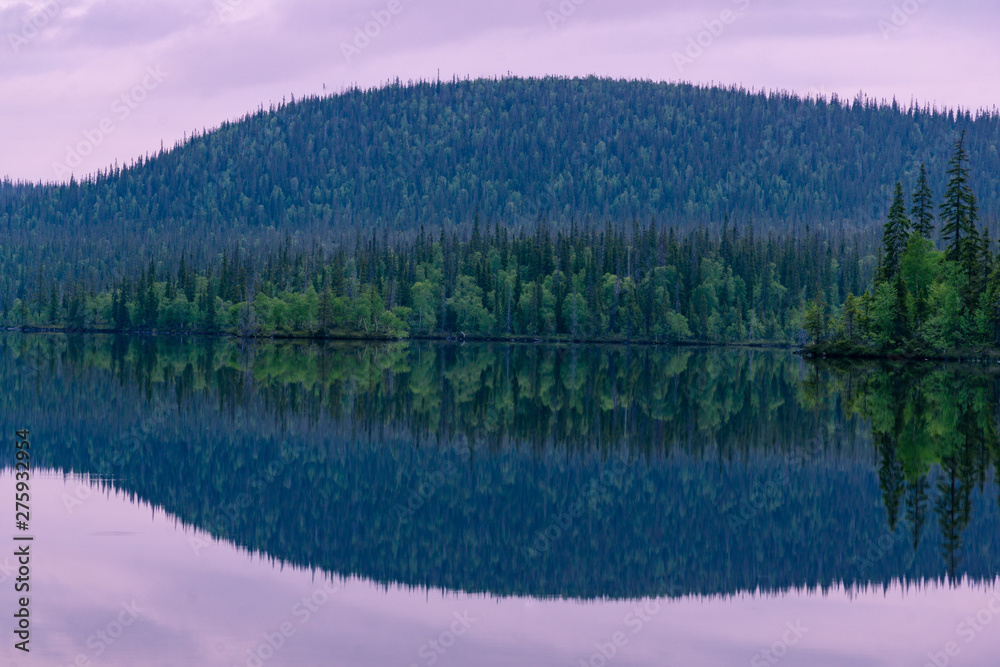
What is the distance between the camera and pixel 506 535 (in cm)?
2509

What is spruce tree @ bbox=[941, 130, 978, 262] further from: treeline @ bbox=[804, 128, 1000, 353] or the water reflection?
the water reflection

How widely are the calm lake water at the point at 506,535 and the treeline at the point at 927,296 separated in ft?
153

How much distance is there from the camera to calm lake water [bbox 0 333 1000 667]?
18359 millimetres

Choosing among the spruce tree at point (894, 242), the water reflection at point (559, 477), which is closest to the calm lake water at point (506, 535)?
the water reflection at point (559, 477)

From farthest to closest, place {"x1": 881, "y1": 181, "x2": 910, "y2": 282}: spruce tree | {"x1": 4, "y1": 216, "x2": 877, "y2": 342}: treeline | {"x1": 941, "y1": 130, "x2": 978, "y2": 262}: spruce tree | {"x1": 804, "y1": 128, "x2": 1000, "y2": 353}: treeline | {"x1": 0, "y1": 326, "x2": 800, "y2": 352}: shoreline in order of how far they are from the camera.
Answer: {"x1": 4, "y1": 216, "x2": 877, "y2": 342}: treeline < {"x1": 0, "y1": 326, "x2": 800, "y2": 352}: shoreline < {"x1": 881, "y1": 181, "x2": 910, "y2": 282}: spruce tree < {"x1": 941, "y1": 130, "x2": 978, "y2": 262}: spruce tree < {"x1": 804, "y1": 128, "x2": 1000, "y2": 353}: treeline

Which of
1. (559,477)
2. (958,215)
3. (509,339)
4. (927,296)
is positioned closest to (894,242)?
(958,215)

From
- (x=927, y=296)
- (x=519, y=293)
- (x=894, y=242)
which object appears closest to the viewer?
(x=927, y=296)

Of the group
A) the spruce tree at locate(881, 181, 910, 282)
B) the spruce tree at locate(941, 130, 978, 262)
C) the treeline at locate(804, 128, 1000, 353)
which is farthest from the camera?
the spruce tree at locate(881, 181, 910, 282)

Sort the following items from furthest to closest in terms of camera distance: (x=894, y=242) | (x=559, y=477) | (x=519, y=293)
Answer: (x=519, y=293)
(x=894, y=242)
(x=559, y=477)

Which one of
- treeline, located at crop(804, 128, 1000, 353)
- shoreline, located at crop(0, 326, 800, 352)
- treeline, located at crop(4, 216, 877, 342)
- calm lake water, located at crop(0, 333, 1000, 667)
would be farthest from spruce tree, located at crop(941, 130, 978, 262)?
calm lake water, located at crop(0, 333, 1000, 667)

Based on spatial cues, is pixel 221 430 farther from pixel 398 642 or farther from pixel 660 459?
pixel 398 642

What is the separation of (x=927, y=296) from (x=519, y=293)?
76.6 meters

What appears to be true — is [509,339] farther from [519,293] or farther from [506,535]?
[506,535]

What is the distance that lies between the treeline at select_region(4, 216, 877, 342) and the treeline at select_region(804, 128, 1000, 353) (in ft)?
156
